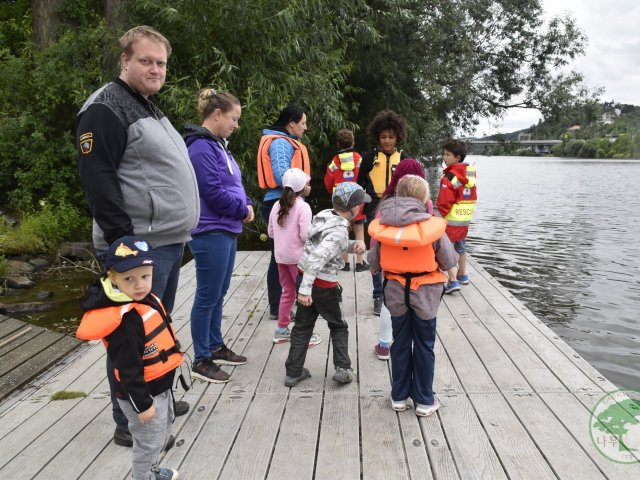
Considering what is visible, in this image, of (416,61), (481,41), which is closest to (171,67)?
(416,61)

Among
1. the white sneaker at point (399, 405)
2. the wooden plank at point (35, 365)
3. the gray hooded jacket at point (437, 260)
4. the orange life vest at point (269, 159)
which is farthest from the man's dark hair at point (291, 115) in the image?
the wooden plank at point (35, 365)

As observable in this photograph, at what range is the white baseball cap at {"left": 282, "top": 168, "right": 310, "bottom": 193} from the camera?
3699 mm

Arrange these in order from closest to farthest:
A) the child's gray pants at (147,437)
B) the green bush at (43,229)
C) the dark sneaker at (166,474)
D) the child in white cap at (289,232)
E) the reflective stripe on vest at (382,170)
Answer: the child's gray pants at (147,437) < the dark sneaker at (166,474) < the child in white cap at (289,232) < the reflective stripe on vest at (382,170) < the green bush at (43,229)

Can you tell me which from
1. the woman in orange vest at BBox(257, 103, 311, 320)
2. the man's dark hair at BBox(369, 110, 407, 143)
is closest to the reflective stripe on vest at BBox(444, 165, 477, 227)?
the man's dark hair at BBox(369, 110, 407, 143)

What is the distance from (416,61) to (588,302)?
8.23 m

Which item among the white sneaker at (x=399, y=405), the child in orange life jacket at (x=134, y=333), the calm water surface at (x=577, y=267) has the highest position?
the child in orange life jacket at (x=134, y=333)

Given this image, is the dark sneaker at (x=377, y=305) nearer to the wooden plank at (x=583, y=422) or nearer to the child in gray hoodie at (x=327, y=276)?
the child in gray hoodie at (x=327, y=276)

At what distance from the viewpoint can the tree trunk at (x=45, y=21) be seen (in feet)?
35.8

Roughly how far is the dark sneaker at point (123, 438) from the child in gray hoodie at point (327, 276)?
101 centimetres

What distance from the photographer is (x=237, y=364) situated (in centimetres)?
362

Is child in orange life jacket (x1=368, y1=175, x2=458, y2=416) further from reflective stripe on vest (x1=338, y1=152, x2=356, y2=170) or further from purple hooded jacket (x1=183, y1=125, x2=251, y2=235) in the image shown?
reflective stripe on vest (x1=338, y1=152, x2=356, y2=170)

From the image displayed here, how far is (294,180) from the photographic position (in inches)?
146

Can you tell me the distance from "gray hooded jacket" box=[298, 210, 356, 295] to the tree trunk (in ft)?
34.2

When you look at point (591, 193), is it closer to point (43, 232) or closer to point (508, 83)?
point (508, 83)
